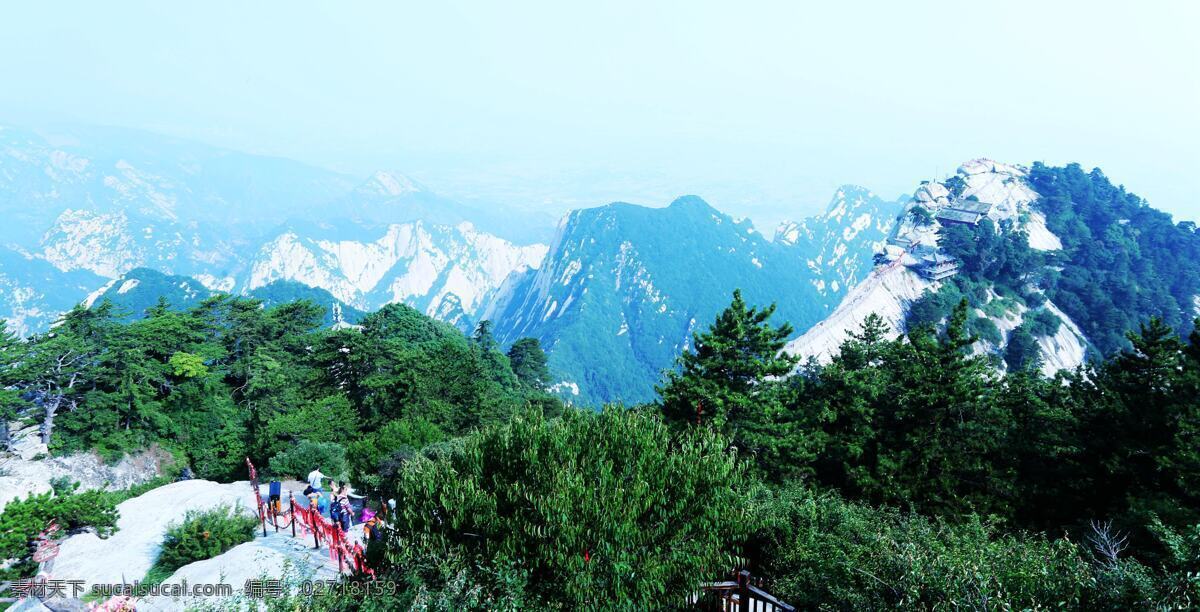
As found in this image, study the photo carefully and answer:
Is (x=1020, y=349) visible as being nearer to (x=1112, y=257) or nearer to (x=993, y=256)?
(x=993, y=256)

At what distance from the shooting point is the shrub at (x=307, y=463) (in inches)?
1200

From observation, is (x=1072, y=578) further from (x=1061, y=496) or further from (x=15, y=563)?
(x=15, y=563)

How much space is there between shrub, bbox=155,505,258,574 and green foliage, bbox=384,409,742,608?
8.69 meters

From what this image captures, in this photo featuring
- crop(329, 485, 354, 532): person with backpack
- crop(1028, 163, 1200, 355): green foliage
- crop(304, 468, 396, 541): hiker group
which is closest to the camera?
crop(304, 468, 396, 541): hiker group

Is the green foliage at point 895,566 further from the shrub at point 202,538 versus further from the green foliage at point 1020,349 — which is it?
the green foliage at point 1020,349

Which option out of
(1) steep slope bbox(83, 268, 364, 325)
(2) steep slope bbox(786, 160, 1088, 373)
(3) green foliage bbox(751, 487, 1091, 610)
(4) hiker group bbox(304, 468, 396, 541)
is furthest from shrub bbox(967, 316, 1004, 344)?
(1) steep slope bbox(83, 268, 364, 325)

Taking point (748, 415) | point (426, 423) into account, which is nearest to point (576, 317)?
point (426, 423)

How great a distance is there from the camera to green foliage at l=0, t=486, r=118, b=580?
63.8 ft

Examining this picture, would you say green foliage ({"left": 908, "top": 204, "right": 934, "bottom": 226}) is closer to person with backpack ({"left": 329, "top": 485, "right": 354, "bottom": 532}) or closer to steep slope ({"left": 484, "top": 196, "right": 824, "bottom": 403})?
steep slope ({"left": 484, "top": 196, "right": 824, "bottom": 403})

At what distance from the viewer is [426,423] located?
3738 centimetres

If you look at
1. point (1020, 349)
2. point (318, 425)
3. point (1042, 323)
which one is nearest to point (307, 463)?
point (318, 425)

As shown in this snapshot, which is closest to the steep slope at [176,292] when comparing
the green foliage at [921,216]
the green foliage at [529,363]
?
the green foliage at [529,363]

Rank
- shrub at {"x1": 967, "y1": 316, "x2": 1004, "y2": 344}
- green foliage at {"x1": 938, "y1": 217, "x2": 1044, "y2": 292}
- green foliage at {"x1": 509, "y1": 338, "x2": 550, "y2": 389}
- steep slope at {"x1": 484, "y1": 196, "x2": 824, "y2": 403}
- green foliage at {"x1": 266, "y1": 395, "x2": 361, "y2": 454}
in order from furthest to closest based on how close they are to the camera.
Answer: steep slope at {"x1": 484, "y1": 196, "x2": 824, "y2": 403}
green foliage at {"x1": 938, "y1": 217, "x2": 1044, "y2": 292}
green foliage at {"x1": 509, "y1": 338, "x2": 550, "y2": 389}
shrub at {"x1": 967, "y1": 316, "x2": 1004, "y2": 344}
green foliage at {"x1": 266, "y1": 395, "x2": 361, "y2": 454}

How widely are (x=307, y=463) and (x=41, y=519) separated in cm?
1038
